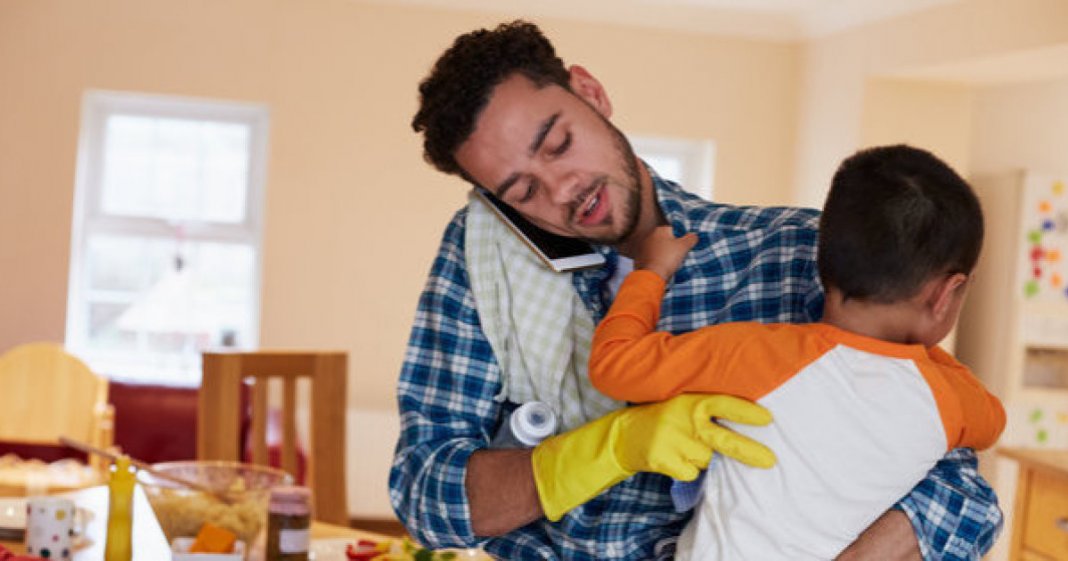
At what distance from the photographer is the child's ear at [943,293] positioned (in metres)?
1.19

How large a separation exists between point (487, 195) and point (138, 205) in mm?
Result: 4772

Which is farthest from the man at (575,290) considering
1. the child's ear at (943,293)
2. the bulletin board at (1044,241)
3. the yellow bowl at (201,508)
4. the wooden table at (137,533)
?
the bulletin board at (1044,241)

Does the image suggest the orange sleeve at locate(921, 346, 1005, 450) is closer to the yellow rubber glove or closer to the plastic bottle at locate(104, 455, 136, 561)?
the yellow rubber glove

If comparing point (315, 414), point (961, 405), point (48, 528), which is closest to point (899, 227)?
point (961, 405)

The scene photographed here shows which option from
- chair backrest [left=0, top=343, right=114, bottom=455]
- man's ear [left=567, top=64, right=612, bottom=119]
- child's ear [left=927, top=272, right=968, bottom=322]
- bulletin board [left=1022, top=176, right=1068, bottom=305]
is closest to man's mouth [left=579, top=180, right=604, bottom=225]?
man's ear [left=567, top=64, right=612, bottom=119]

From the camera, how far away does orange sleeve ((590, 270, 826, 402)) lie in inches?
46.6

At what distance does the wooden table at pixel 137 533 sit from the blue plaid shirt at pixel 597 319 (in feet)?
2.37

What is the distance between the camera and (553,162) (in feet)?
4.67

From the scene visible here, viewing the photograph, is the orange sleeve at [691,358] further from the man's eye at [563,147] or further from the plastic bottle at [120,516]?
the plastic bottle at [120,516]

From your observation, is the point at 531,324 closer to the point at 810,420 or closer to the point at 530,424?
the point at 530,424

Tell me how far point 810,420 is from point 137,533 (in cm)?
135

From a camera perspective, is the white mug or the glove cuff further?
the white mug

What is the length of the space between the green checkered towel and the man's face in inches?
2.2

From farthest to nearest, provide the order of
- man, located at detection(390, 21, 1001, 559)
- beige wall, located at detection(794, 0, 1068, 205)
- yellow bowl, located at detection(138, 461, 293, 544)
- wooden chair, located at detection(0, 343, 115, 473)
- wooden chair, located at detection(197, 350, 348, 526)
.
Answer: wooden chair, located at detection(0, 343, 115, 473) < beige wall, located at detection(794, 0, 1068, 205) < wooden chair, located at detection(197, 350, 348, 526) < yellow bowl, located at detection(138, 461, 293, 544) < man, located at detection(390, 21, 1001, 559)
